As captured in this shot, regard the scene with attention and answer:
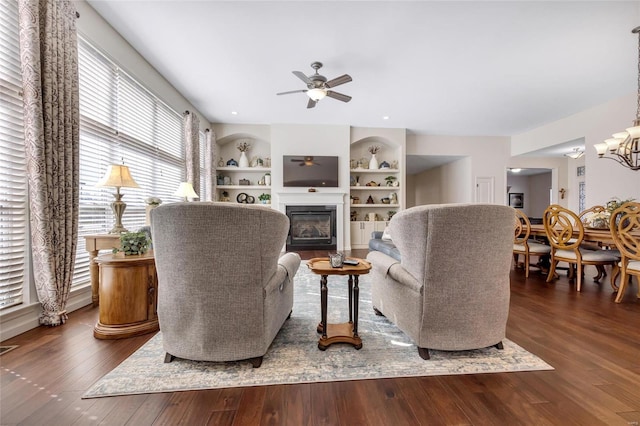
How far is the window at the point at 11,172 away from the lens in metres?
1.93

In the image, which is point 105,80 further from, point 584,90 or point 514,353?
point 584,90

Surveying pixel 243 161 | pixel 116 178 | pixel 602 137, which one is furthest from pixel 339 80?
pixel 602 137

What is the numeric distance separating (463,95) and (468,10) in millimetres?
2280

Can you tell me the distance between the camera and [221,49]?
3342 mm

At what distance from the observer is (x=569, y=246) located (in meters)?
3.29

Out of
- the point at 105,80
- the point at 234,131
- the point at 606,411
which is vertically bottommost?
the point at 606,411

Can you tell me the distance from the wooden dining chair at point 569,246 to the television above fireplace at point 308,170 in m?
4.07

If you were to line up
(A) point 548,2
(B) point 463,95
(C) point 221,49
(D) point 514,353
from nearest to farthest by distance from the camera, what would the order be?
(D) point 514,353 < (A) point 548,2 < (C) point 221,49 < (B) point 463,95

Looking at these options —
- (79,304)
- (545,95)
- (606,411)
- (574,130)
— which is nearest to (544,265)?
(545,95)

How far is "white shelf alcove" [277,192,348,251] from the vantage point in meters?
6.31

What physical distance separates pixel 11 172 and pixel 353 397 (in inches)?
111

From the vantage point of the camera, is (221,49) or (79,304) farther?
(221,49)

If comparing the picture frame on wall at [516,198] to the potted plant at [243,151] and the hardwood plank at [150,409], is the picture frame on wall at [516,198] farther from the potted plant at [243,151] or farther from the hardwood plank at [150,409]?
the hardwood plank at [150,409]

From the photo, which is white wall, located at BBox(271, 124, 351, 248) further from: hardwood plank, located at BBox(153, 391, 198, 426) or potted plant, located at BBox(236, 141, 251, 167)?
hardwood plank, located at BBox(153, 391, 198, 426)
